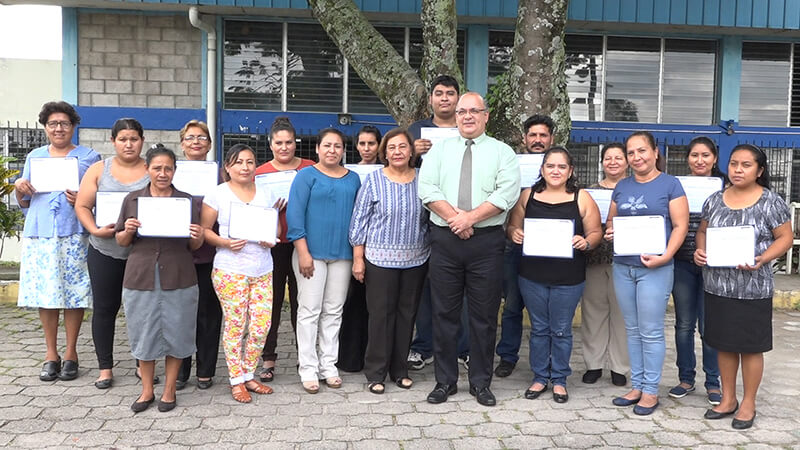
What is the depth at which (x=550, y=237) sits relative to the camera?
4199mm

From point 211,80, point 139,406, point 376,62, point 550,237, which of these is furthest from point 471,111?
point 211,80

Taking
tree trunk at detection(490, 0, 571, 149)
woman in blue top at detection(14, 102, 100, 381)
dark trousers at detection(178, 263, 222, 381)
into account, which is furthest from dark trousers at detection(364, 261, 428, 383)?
woman in blue top at detection(14, 102, 100, 381)

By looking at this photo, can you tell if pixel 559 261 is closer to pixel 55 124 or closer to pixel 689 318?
pixel 689 318

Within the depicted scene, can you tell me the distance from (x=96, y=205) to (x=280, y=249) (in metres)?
1.29

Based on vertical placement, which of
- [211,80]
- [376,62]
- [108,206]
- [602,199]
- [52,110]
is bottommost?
[108,206]

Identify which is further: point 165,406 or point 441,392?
point 441,392

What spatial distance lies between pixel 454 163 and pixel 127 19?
6.96 m

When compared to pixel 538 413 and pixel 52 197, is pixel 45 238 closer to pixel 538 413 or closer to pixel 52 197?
pixel 52 197

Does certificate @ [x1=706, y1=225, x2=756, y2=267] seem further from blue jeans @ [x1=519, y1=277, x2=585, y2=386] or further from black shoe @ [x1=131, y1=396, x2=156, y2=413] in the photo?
black shoe @ [x1=131, y1=396, x2=156, y2=413]

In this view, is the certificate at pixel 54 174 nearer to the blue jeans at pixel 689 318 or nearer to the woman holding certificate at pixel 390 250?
the woman holding certificate at pixel 390 250

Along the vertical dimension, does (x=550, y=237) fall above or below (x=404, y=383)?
above

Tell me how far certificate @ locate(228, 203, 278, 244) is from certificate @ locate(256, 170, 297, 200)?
0.46m

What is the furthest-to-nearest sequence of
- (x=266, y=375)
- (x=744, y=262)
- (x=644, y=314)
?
(x=266, y=375), (x=644, y=314), (x=744, y=262)

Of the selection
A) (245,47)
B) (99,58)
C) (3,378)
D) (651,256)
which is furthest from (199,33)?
(651,256)
